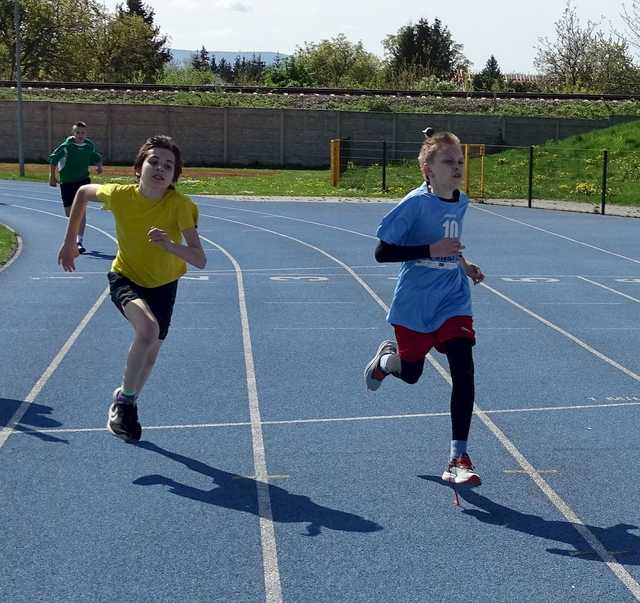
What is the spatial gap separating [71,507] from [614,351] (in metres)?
5.83

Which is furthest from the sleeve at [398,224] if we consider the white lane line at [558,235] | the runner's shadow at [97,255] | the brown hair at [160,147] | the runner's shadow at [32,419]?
the white lane line at [558,235]

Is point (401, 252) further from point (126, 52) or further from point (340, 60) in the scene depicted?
point (340, 60)

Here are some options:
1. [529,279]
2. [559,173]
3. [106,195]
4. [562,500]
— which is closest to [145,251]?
[106,195]

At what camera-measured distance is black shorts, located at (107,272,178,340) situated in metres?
6.59

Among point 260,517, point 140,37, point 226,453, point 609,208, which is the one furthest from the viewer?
point 140,37

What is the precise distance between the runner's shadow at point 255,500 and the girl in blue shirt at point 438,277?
70cm

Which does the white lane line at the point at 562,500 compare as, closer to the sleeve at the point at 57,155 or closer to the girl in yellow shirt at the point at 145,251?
the girl in yellow shirt at the point at 145,251

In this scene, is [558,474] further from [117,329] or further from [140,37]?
[140,37]

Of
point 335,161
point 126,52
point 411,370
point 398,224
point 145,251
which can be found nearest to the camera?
point 398,224

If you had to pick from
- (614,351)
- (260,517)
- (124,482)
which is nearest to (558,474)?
(260,517)

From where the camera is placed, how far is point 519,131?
47.9 m

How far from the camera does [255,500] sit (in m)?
Answer: 5.68

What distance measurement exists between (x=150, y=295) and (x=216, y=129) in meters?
43.9

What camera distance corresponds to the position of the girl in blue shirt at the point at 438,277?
583 centimetres
